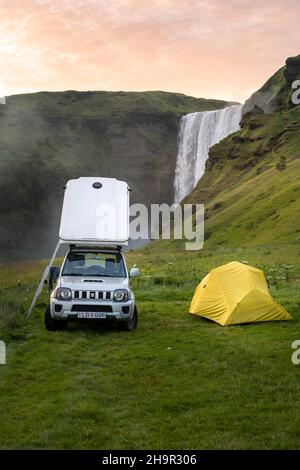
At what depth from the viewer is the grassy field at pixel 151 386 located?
7.98 m

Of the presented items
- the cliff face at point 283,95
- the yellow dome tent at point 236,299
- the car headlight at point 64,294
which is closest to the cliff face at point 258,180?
the cliff face at point 283,95

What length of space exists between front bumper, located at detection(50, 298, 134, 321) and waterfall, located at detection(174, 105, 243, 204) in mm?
107594

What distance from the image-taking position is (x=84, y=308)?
15.7m

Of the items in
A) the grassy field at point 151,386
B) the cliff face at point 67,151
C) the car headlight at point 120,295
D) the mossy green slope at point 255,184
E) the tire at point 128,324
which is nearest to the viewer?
the grassy field at point 151,386

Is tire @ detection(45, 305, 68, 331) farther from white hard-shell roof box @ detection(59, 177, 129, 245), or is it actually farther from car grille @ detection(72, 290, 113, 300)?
white hard-shell roof box @ detection(59, 177, 129, 245)

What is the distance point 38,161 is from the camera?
13250 cm

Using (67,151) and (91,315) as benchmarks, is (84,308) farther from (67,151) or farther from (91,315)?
(67,151)

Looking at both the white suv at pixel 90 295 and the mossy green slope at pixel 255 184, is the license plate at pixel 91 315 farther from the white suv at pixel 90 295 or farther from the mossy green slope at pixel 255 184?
the mossy green slope at pixel 255 184

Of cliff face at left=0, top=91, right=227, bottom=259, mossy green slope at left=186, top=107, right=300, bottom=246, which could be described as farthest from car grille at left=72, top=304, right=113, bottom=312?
cliff face at left=0, top=91, right=227, bottom=259

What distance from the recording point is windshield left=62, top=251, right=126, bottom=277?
17062 mm

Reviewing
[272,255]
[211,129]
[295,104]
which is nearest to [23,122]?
[211,129]

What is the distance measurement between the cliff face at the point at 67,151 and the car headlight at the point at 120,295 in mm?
96502

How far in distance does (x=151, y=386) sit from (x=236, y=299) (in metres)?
8.16

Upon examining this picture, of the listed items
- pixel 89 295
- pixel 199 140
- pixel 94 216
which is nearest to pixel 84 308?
pixel 89 295
